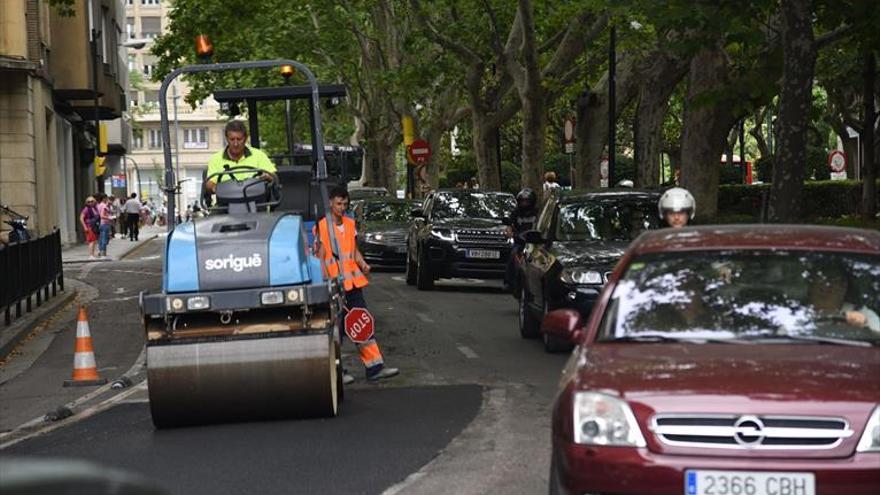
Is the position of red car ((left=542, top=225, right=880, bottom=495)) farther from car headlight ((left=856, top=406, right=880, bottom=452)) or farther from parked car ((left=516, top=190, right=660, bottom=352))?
parked car ((left=516, top=190, right=660, bottom=352))

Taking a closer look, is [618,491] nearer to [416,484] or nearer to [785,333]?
[785,333]

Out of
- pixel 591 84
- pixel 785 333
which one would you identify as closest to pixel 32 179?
pixel 591 84

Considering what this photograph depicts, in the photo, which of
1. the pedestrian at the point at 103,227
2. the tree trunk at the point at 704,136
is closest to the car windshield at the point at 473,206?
the tree trunk at the point at 704,136

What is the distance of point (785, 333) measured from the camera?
286 inches

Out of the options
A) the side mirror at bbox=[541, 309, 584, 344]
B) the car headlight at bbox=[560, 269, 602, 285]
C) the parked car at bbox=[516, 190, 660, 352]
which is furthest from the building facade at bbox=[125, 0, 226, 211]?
the side mirror at bbox=[541, 309, 584, 344]

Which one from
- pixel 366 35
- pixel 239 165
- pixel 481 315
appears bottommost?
pixel 481 315

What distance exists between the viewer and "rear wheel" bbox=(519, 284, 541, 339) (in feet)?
56.7

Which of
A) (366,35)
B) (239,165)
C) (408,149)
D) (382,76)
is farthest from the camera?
(366,35)

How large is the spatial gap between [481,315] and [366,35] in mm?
28806

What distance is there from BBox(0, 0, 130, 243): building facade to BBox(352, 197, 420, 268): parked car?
24.2 feet

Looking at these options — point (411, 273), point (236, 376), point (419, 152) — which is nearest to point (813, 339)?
point (236, 376)

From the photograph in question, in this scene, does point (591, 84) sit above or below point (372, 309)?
above

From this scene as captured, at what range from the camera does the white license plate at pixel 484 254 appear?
25.4m

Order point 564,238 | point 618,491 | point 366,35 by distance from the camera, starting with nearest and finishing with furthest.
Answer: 1. point 618,491
2. point 564,238
3. point 366,35
